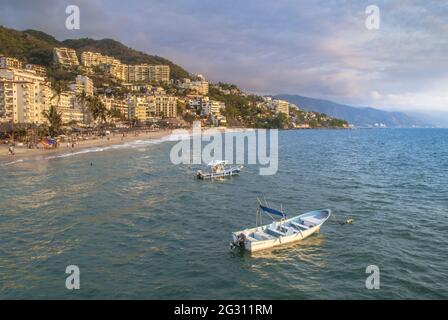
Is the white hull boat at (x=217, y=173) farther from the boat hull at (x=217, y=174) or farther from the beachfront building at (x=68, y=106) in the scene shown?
the beachfront building at (x=68, y=106)

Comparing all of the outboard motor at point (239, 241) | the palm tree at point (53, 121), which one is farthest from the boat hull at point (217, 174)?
the palm tree at point (53, 121)

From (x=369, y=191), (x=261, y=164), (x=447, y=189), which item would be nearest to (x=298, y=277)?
(x=369, y=191)

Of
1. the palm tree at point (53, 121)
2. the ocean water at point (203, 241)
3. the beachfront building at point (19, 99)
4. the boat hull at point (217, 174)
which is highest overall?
the beachfront building at point (19, 99)

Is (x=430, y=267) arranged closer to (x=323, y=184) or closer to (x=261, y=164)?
(x=323, y=184)

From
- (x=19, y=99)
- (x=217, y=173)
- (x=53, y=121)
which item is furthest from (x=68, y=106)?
(x=217, y=173)

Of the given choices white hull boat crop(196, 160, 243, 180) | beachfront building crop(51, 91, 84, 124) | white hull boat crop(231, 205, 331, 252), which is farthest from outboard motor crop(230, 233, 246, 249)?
beachfront building crop(51, 91, 84, 124)

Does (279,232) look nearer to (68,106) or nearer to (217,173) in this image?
(217,173)
